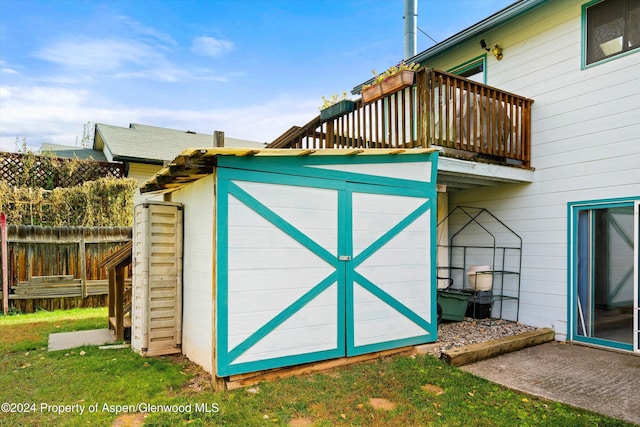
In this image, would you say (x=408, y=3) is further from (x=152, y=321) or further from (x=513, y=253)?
(x=152, y=321)

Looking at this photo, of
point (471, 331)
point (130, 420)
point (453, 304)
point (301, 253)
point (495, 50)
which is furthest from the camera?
point (495, 50)

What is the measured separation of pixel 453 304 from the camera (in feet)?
22.4

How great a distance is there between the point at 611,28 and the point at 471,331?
4.85 meters

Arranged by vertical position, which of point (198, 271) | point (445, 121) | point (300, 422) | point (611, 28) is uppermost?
point (611, 28)

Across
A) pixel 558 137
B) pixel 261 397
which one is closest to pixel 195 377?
pixel 261 397

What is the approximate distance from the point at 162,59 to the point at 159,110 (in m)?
7.47

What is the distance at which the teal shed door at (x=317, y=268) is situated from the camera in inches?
161

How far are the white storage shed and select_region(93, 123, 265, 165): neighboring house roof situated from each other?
6.19m

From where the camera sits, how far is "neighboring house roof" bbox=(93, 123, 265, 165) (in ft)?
36.5

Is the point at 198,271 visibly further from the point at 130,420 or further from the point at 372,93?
the point at 372,93

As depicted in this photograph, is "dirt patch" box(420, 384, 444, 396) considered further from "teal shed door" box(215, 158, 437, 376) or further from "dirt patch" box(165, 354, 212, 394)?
"dirt patch" box(165, 354, 212, 394)

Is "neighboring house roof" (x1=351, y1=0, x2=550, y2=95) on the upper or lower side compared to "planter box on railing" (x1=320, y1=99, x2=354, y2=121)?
upper

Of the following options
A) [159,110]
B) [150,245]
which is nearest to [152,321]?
[150,245]

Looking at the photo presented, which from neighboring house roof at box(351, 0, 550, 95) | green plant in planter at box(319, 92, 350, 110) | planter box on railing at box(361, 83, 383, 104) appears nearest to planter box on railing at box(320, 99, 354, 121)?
green plant in planter at box(319, 92, 350, 110)
